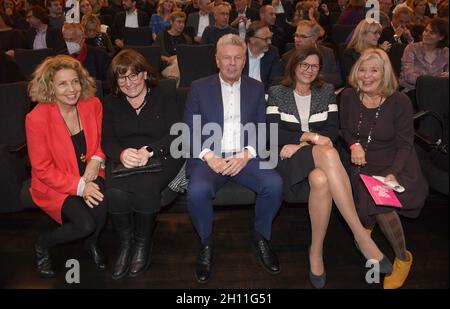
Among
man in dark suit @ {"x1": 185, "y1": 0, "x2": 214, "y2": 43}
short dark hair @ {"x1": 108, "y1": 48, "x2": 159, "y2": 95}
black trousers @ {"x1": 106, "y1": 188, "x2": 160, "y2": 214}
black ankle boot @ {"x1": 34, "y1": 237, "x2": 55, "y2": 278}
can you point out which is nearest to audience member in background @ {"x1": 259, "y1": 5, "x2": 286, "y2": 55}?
man in dark suit @ {"x1": 185, "y1": 0, "x2": 214, "y2": 43}

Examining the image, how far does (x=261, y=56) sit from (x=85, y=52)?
173 centimetres

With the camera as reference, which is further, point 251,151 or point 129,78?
point 251,151

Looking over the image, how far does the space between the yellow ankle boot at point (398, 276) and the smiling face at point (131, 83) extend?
67.3 inches

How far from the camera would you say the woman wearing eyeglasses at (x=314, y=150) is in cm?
240

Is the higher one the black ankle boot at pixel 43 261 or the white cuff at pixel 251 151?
the white cuff at pixel 251 151

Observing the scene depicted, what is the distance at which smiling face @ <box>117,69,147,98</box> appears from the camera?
2537mm

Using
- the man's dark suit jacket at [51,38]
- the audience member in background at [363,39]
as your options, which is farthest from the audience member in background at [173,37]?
the audience member in background at [363,39]

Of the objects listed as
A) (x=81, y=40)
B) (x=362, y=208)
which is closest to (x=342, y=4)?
(x=81, y=40)

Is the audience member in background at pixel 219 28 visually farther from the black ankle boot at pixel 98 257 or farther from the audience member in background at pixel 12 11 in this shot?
the audience member in background at pixel 12 11

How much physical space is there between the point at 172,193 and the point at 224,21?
10.5 ft

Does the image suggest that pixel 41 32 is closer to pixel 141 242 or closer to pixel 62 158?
pixel 62 158

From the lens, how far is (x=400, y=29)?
17.3 feet

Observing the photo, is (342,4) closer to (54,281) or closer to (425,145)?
(425,145)

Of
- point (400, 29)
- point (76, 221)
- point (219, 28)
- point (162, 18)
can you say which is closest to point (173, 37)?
point (219, 28)
